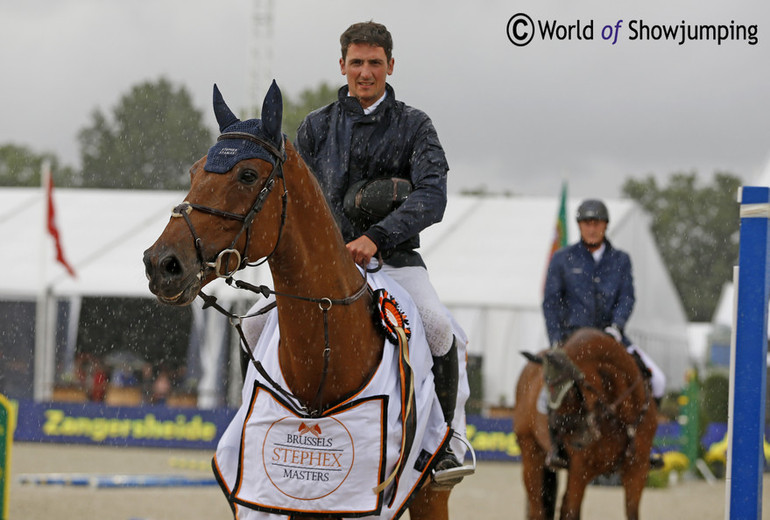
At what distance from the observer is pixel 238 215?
11.4 feet

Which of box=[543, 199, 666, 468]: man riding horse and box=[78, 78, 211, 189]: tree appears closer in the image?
box=[543, 199, 666, 468]: man riding horse

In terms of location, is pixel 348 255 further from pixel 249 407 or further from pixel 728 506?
pixel 728 506

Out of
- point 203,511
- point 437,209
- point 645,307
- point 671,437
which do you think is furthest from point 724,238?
point 437,209

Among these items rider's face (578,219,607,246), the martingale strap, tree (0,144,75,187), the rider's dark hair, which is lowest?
the martingale strap

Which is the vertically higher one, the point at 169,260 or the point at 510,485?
the point at 169,260

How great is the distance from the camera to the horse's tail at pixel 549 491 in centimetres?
833

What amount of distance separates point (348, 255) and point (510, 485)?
10.2m

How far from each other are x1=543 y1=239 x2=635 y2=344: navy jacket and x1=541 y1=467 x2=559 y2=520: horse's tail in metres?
1.08

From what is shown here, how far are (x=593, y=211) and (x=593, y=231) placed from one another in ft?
0.55

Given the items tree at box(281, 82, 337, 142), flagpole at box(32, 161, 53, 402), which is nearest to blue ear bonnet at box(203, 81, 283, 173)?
flagpole at box(32, 161, 53, 402)

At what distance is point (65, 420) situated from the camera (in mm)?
17906

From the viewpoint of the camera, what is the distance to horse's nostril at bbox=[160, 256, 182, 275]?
3.21 m

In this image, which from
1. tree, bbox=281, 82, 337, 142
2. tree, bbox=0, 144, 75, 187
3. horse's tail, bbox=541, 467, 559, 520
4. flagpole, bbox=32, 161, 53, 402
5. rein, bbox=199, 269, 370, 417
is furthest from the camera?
tree, bbox=0, 144, 75, 187

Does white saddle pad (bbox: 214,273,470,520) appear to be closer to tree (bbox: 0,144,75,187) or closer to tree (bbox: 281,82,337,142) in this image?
tree (bbox: 281,82,337,142)
